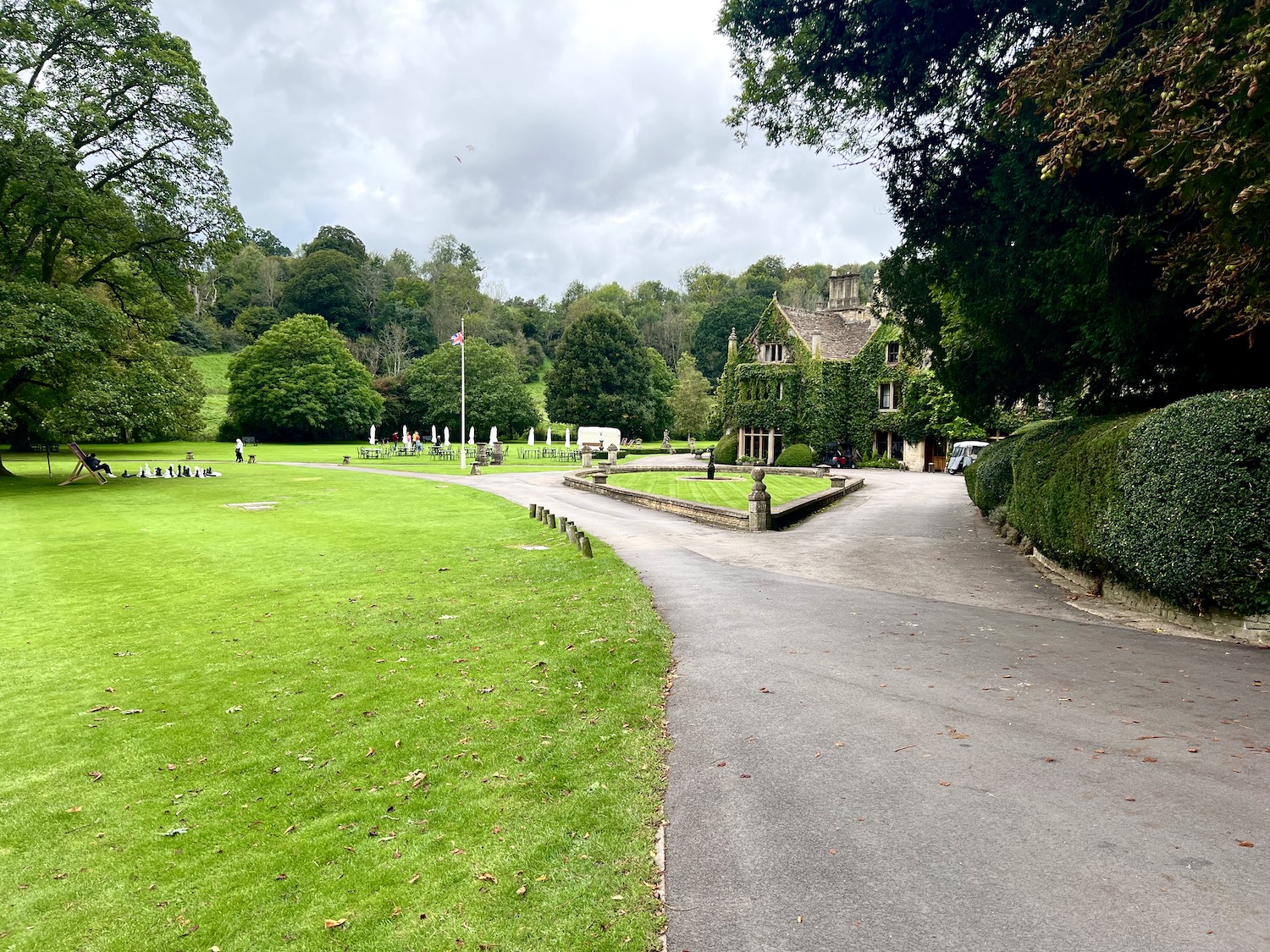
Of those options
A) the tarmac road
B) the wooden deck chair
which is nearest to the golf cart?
the tarmac road

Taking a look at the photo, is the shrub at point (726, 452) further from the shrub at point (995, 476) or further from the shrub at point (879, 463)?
the shrub at point (995, 476)

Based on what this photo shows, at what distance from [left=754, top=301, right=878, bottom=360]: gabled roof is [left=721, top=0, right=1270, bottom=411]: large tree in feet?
117

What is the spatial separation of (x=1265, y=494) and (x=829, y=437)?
4212 centimetres

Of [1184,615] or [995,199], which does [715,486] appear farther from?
[1184,615]

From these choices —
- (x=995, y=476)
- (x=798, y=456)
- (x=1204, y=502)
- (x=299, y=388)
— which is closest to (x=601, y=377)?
(x=798, y=456)

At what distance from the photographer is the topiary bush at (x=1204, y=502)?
24.3ft

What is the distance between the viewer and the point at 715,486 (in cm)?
2998

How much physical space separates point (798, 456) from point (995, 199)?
3714cm

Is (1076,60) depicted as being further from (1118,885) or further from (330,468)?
(330,468)

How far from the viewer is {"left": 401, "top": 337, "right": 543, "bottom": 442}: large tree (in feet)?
232

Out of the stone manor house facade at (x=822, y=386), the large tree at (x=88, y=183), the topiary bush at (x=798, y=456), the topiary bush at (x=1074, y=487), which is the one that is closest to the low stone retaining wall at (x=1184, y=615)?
the topiary bush at (x=1074, y=487)

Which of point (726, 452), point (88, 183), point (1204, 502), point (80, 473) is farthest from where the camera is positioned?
point (726, 452)

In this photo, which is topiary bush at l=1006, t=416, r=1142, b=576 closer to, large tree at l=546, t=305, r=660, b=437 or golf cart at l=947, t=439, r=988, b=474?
golf cart at l=947, t=439, r=988, b=474

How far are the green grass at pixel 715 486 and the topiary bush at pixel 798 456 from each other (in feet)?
32.7
